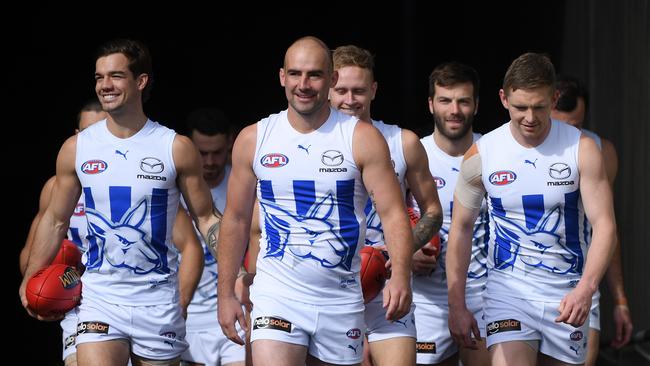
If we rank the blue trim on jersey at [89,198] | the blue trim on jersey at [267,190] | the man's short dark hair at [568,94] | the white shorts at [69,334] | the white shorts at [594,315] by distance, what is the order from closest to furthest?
the blue trim on jersey at [267,190]
the blue trim on jersey at [89,198]
the white shorts at [594,315]
the white shorts at [69,334]
the man's short dark hair at [568,94]

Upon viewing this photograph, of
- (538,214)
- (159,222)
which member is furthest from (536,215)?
(159,222)

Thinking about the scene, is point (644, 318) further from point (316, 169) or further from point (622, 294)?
point (316, 169)

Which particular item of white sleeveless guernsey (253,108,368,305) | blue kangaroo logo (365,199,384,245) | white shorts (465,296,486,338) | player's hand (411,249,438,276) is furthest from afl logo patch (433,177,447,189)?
white sleeveless guernsey (253,108,368,305)

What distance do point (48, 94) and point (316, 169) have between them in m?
6.37

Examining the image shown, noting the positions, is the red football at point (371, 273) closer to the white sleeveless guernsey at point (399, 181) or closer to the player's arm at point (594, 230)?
the white sleeveless guernsey at point (399, 181)

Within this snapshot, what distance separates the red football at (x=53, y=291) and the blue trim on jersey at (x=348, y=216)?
1540mm

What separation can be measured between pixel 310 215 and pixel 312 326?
0.54 m

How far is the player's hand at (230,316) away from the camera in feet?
24.5

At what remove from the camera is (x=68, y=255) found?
351 inches

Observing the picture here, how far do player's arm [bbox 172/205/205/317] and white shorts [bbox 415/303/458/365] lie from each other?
5.00ft

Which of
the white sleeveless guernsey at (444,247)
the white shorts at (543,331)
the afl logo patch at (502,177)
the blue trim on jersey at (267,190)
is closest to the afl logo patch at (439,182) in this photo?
the white sleeveless guernsey at (444,247)

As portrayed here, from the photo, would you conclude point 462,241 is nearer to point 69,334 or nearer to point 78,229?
point 69,334

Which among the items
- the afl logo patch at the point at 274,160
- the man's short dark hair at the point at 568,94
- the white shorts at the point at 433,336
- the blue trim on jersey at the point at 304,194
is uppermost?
the man's short dark hair at the point at 568,94

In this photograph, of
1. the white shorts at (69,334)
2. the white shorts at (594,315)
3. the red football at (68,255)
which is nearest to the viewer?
the white shorts at (594,315)
